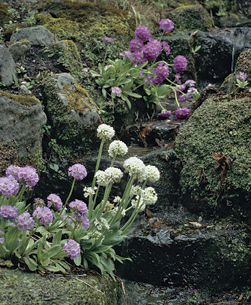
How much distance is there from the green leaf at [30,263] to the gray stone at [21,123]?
1.53 m

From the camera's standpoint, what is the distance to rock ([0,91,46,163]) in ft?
11.5

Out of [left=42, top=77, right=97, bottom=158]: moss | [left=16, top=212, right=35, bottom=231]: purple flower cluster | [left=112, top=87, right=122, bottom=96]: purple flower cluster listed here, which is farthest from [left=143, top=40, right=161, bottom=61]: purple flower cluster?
[left=16, top=212, right=35, bottom=231]: purple flower cluster

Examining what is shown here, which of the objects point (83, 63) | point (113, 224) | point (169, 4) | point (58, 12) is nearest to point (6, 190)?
point (113, 224)

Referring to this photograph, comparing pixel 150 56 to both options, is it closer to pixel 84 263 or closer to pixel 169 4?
pixel 84 263

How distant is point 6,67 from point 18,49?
0.75 meters

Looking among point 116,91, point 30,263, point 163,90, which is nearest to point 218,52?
point 163,90

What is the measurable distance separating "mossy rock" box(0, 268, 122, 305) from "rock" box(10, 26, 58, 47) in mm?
3802

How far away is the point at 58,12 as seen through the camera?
6.38 meters

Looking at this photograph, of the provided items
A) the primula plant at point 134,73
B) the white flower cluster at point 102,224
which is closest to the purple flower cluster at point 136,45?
the primula plant at point 134,73

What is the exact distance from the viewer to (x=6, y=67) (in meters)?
4.06

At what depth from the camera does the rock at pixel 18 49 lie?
→ 464cm

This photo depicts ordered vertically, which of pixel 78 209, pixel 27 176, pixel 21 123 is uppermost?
pixel 27 176

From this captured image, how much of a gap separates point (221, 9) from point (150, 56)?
5.27 m

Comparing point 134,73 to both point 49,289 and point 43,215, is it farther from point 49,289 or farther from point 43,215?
point 49,289
